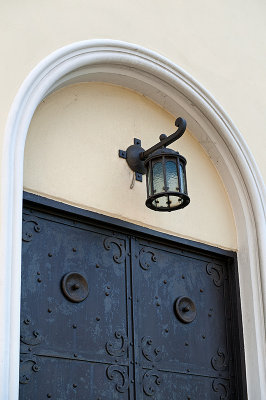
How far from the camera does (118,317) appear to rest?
4.71 m

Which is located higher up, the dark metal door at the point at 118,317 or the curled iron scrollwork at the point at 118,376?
the dark metal door at the point at 118,317

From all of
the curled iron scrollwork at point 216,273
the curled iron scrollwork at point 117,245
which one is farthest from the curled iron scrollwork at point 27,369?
the curled iron scrollwork at point 216,273

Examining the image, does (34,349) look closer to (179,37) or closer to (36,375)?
(36,375)

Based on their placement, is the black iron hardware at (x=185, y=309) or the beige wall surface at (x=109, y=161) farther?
the black iron hardware at (x=185, y=309)

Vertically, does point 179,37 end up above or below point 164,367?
above

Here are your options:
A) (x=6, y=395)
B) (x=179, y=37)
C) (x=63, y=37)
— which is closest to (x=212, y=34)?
(x=179, y=37)

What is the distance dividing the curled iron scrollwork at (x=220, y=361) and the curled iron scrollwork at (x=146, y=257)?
2.61 feet

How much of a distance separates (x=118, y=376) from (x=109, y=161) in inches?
53.9

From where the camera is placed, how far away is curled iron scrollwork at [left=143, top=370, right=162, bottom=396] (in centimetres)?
469

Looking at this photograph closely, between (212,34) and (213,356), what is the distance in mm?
2416

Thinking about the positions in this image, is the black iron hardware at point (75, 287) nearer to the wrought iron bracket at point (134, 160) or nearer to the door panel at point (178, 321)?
the door panel at point (178, 321)

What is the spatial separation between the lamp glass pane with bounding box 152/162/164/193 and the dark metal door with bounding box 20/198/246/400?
0.45m

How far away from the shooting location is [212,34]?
5805 mm

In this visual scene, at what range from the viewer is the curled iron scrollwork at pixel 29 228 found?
4383 millimetres
